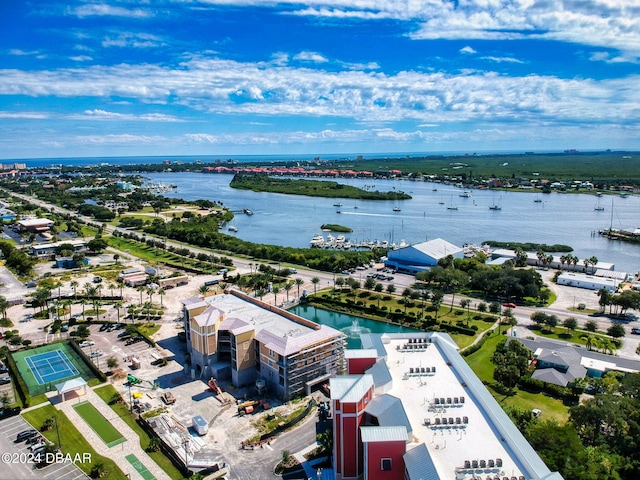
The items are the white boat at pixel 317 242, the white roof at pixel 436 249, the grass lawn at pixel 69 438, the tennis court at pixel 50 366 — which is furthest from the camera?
the white boat at pixel 317 242

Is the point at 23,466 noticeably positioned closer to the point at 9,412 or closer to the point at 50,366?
the point at 9,412

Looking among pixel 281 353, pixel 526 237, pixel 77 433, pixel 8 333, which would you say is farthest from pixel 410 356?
pixel 526 237

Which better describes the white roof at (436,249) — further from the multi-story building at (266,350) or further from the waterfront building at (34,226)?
the waterfront building at (34,226)

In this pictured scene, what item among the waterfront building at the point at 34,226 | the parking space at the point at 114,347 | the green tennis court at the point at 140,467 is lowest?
the green tennis court at the point at 140,467

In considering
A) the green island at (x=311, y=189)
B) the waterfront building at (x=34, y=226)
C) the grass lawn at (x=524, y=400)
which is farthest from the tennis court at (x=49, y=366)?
the green island at (x=311, y=189)

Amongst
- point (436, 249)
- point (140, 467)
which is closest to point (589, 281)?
point (436, 249)

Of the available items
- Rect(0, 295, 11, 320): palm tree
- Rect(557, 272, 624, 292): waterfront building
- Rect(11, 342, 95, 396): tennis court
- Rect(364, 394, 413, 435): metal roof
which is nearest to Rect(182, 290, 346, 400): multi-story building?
Rect(11, 342, 95, 396): tennis court
